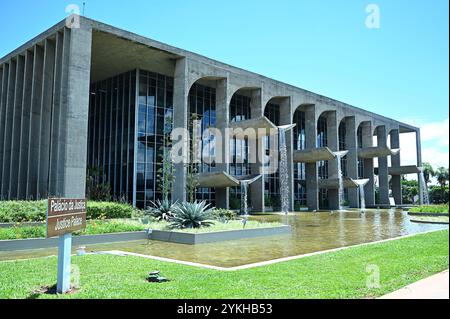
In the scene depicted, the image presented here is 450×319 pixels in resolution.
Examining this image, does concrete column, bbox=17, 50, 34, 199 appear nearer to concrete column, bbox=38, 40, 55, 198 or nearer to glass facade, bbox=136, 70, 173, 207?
concrete column, bbox=38, 40, 55, 198

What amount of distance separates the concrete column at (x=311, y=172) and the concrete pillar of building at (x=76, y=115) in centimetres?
2449

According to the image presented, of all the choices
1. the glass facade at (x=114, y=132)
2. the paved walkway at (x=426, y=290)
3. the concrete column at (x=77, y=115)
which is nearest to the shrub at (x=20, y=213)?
the concrete column at (x=77, y=115)

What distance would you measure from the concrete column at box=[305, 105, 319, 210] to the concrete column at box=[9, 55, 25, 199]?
26536 mm

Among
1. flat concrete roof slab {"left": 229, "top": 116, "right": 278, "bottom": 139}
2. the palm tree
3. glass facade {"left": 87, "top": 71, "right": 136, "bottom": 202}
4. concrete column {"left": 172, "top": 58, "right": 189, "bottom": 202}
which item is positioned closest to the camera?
concrete column {"left": 172, "top": 58, "right": 189, "bottom": 202}

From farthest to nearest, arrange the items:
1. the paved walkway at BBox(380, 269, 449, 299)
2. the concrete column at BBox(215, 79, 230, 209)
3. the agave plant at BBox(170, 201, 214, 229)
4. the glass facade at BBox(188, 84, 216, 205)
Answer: the glass facade at BBox(188, 84, 216, 205) < the concrete column at BBox(215, 79, 230, 209) < the agave plant at BBox(170, 201, 214, 229) < the paved walkway at BBox(380, 269, 449, 299)

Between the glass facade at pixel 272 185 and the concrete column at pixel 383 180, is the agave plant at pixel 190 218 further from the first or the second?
the concrete column at pixel 383 180

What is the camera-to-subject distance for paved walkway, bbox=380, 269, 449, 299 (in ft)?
20.0

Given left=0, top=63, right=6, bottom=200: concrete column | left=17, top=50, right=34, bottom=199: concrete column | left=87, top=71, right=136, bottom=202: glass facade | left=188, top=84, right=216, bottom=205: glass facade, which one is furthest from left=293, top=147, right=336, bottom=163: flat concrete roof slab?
left=0, top=63, right=6, bottom=200: concrete column

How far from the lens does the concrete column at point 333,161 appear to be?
4438cm

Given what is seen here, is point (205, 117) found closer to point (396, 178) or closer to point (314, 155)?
point (314, 155)

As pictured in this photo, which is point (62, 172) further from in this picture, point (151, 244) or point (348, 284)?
point (348, 284)

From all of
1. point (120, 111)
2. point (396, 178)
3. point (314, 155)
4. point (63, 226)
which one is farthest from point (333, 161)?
point (63, 226)

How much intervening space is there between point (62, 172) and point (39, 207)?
20.3ft

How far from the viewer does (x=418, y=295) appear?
20.2ft
